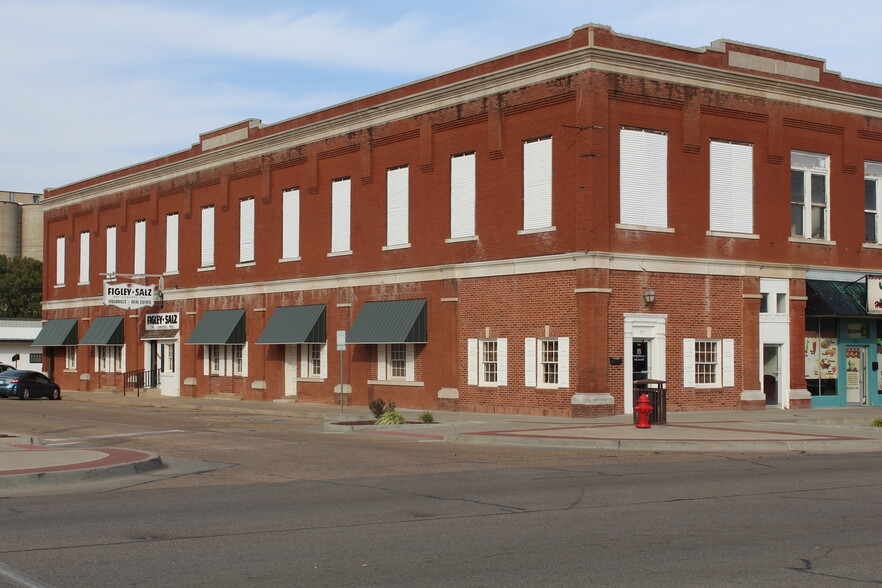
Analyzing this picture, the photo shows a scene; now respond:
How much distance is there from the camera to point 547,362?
101 ft

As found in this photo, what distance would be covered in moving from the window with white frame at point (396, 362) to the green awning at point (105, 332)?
20.5m

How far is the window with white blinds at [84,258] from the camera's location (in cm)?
5641

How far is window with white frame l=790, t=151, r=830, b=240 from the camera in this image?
33.9 m

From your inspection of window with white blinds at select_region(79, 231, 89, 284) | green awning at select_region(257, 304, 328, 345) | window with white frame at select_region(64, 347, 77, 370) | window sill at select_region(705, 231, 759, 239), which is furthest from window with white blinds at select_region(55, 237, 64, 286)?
window sill at select_region(705, 231, 759, 239)

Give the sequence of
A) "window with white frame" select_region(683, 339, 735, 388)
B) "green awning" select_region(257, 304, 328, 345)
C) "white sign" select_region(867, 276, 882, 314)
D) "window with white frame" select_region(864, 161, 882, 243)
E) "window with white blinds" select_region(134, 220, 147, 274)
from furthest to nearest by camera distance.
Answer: "window with white blinds" select_region(134, 220, 147, 274)
"green awning" select_region(257, 304, 328, 345)
"window with white frame" select_region(864, 161, 882, 243)
"white sign" select_region(867, 276, 882, 314)
"window with white frame" select_region(683, 339, 735, 388)

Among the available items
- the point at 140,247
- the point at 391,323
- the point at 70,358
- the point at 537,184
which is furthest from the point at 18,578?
the point at 70,358

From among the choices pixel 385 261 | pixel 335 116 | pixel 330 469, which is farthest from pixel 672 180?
pixel 330 469

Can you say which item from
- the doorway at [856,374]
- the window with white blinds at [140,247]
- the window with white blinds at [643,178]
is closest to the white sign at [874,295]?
the doorway at [856,374]

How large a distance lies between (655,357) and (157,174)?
29.2 meters

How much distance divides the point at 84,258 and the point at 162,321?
10223mm

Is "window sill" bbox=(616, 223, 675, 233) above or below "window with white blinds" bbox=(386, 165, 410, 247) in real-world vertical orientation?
below

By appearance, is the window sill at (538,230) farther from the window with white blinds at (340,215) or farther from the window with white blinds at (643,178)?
the window with white blinds at (340,215)

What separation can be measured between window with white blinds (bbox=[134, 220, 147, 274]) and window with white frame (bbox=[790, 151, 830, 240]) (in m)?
31.5

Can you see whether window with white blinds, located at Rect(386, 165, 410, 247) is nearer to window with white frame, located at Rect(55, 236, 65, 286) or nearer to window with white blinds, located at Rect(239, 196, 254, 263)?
window with white blinds, located at Rect(239, 196, 254, 263)
